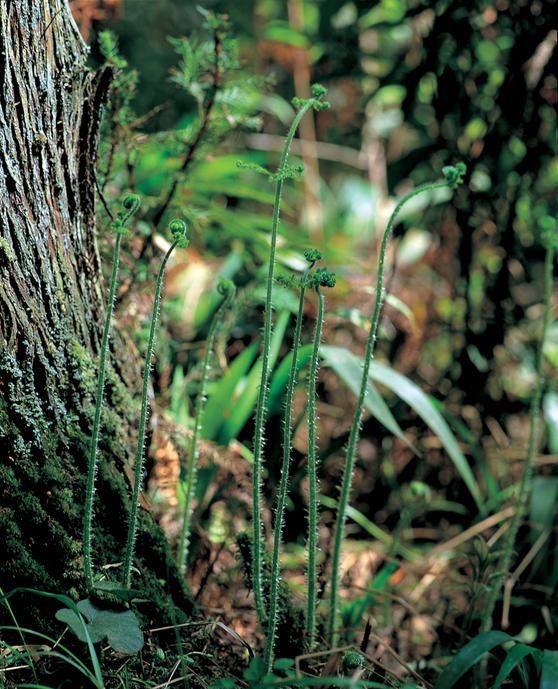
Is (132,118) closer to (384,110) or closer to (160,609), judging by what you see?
(160,609)

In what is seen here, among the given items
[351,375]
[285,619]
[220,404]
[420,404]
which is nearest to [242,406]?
[220,404]

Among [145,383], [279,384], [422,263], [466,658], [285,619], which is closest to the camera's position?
[145,383]

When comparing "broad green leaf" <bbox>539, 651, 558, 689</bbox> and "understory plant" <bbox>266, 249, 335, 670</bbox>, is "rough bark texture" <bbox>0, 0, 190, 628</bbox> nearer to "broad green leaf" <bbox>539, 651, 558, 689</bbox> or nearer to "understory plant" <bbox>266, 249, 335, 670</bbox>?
"understory plant" <bbox>266, 249, 335, 670</bbox>

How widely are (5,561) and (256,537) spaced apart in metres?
0.33

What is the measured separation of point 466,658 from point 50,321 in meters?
0.73

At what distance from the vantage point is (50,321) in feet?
3.38

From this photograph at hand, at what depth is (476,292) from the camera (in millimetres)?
2357

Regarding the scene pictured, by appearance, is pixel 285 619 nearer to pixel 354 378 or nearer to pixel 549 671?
pixel 549 671

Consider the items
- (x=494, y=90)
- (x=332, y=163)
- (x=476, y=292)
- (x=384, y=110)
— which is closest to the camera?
(x=494, y=90)

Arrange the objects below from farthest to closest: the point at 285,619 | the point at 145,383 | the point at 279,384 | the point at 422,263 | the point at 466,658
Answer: the point at 422,263 < the point at 279,384 < the point at 285,619 < the point at 466,658 < the point at 145,383

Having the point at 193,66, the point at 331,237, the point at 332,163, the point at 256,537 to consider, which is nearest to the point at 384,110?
the point at 331,237

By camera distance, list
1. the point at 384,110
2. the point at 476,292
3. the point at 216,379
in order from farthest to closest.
Result: the point at 384,110 → the point at 476,292 → the point at 216,379

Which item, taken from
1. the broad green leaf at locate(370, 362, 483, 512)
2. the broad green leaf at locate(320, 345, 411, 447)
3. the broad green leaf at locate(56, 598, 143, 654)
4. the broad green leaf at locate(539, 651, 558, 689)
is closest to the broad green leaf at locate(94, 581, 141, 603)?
the broad green leaf at locate(56, 598, 143, 654)

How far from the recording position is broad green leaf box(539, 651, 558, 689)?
0.96 meters
